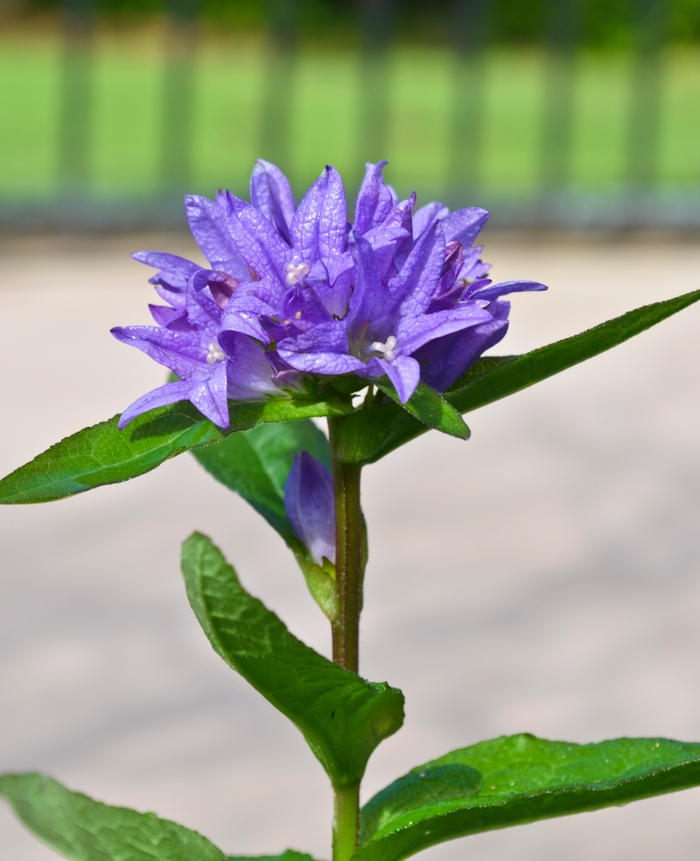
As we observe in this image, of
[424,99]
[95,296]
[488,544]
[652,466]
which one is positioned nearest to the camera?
[488,544]

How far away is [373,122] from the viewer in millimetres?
4355

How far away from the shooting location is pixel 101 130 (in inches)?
196

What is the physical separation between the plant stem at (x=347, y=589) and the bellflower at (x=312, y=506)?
2 cm

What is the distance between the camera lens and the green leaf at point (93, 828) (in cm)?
40

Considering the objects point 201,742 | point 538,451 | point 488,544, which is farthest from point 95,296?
point 201,742

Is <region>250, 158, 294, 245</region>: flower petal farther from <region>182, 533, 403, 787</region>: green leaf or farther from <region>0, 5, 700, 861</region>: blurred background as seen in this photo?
<region>0, 5, 700, 861</region>: blurred background

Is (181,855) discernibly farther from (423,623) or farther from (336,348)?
(423,623)

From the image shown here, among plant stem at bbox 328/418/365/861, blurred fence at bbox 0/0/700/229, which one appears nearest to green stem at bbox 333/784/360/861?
plant stem at bbox 328/418/365/861

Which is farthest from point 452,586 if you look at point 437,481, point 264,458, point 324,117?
point 324,117

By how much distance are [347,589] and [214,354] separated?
8 cm

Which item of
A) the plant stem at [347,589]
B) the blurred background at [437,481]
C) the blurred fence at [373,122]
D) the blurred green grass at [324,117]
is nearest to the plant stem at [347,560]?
the plant stem at [347,589]

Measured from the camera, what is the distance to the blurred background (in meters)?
1.56

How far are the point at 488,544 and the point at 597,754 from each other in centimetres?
159

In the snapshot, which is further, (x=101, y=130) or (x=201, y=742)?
(x=101, y=130)
